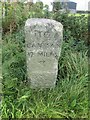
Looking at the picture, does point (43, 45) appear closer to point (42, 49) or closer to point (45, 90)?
point (42, 49)

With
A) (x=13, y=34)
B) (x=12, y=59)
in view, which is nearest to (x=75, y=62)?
(x=12, y=59)

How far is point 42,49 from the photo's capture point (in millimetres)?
4512

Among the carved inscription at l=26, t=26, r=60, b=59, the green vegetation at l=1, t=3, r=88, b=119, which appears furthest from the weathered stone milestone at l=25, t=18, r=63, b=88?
the green vegetation at l=1, t=3, r=88, b=119

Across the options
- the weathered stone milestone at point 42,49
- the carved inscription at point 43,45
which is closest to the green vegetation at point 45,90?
the weathered stone milestone at point 42,49

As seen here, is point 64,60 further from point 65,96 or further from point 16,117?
point 16,117

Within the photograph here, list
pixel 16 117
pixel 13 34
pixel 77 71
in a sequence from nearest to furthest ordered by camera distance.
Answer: pixel 16 117 → pixel 77 71 → pixel 13 34

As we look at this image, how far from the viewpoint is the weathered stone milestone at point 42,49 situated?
4.41m

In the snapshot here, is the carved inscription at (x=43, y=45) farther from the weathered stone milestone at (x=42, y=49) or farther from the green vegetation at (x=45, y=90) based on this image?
the green vegetation at (x=45, y=90)

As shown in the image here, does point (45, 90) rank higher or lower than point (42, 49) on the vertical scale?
lower

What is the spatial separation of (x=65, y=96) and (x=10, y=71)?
1.03m

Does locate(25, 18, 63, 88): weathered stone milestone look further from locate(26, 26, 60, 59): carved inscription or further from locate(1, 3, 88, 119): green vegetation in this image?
locate(1, 3, 88, 119): green vegetation

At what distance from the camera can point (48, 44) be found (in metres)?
4.50

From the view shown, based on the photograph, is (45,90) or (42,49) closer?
(42,49)

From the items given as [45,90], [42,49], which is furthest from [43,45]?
[45,90]
